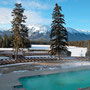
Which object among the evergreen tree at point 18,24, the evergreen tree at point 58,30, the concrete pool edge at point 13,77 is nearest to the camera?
the concrete pool edge at point 13,77

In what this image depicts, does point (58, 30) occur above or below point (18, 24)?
below

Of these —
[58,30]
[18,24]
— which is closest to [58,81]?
[58,30]

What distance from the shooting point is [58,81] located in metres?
14.4

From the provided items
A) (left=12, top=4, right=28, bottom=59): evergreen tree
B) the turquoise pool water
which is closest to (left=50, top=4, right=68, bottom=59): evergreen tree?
(left=12, top=4, right=28, bottom=59): evergreen tree

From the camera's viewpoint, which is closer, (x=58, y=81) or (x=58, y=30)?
(x=58, y=81)

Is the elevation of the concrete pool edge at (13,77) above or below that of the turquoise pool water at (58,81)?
above

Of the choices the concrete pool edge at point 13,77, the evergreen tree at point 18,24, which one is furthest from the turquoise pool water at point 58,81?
the evergreen tree at point 18,24

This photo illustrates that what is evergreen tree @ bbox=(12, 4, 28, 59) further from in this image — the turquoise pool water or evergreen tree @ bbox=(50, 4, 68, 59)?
the turquoise pool water

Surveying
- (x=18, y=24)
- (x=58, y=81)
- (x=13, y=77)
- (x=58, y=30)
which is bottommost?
(x=58, y=81)

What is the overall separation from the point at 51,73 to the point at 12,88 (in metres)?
6.73

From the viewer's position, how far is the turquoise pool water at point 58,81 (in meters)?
12.5

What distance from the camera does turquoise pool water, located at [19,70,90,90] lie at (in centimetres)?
1253

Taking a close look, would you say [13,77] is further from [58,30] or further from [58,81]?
[58,30]

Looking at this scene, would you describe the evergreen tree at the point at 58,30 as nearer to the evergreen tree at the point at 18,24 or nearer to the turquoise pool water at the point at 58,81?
the evergreen tree at the point at 18,24
